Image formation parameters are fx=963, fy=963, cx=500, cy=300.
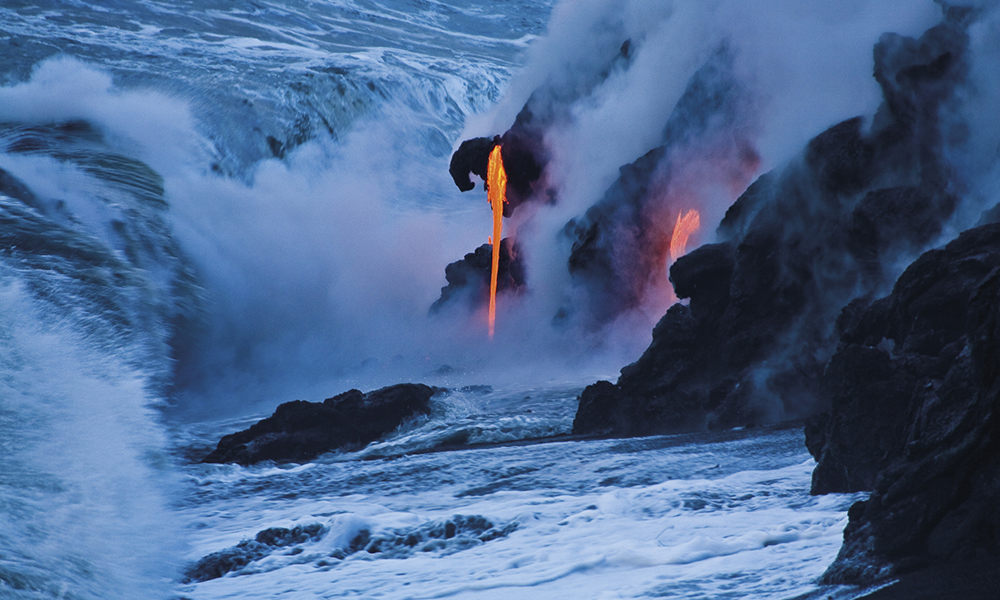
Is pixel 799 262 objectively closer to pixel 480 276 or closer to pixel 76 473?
pixel 76 473

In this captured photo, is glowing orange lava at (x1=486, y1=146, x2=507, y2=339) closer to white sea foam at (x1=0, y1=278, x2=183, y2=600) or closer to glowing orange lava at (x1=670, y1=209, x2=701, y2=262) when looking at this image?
glowing orange lava at (x1=670, y1=209, x2=701, y2=262)

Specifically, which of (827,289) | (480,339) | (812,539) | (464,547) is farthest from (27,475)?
(480,339)

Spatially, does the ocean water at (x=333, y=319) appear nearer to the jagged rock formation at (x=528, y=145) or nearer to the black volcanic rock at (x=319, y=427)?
the jagged rock formation at (x=528, y=145)

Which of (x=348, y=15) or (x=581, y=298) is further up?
(x=348, y=15)

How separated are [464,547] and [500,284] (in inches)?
542

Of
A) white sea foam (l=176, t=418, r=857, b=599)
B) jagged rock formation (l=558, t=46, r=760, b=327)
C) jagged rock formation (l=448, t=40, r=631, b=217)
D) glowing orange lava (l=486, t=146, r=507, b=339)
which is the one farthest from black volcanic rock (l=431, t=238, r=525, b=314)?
white sea foam (l=176, t=418, r=857, b=599)

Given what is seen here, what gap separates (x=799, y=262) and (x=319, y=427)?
19.6 feet

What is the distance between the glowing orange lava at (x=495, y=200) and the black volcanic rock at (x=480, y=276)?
15 centimetres

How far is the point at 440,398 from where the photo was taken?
1362 centimetres

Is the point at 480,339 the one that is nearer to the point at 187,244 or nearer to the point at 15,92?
the point at 187,244

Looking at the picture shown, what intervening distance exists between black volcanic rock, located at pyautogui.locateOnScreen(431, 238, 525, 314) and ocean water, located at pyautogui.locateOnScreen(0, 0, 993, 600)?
0.38 meters

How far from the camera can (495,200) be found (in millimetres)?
21156

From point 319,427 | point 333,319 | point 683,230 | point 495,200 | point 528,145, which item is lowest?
point 319,427

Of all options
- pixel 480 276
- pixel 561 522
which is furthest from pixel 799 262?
pixel 480 276
